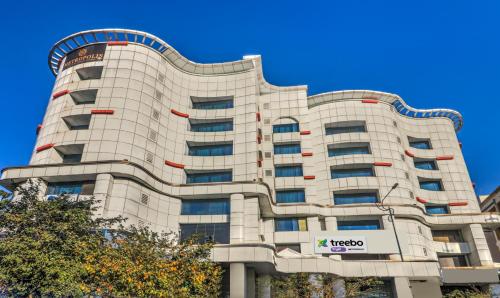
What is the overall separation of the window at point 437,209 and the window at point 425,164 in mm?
7732

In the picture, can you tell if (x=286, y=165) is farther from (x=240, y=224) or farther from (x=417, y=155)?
(x=417, y=155)

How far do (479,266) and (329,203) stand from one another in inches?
931

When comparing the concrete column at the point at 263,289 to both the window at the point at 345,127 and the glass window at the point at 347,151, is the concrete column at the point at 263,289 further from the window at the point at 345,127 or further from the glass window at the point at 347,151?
the window at the point at 345,127

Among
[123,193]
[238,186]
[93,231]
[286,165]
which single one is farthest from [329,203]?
[93,231]

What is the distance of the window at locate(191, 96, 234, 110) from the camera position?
50.2 m

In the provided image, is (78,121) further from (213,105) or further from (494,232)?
(494,232)

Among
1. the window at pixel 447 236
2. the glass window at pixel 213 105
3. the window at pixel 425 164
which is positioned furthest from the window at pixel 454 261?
the glass window at pixel 213 105

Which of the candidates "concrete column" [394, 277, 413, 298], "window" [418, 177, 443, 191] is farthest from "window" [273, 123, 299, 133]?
"concrete column" [394, 277, 413, 298]

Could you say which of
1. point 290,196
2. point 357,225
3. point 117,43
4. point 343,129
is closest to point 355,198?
point 357,225

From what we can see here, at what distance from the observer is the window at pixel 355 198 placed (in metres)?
51.0

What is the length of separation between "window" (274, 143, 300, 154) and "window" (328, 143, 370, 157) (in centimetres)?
582

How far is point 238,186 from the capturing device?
3894 centimetres

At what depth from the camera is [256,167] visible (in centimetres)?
4259

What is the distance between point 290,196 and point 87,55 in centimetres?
3599
